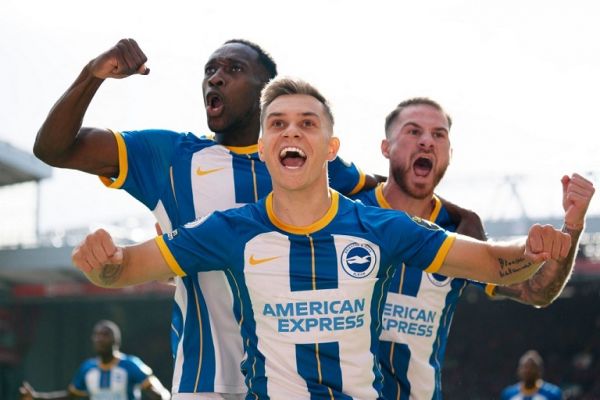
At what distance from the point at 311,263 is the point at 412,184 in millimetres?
1403

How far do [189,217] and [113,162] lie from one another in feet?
1.37

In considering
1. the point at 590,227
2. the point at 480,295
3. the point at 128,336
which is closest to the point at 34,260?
the point at 128,336

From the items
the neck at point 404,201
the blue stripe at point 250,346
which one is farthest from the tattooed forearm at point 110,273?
the neck at point 404,201

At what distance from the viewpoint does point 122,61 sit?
4.25 metres

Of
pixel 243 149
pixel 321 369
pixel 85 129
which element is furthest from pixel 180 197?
pixel 321 369

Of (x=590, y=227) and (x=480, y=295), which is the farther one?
(x=480, y=295)

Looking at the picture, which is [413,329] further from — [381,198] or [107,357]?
[107,357]

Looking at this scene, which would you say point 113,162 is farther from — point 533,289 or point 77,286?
point 77,286

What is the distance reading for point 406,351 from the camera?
5.23 metres

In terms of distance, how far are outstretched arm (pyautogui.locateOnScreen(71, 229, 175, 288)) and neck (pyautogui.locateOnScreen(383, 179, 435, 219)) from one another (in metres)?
1.63

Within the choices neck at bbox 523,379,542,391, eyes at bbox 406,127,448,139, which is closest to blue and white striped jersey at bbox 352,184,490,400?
eyes at bbox 406,127,448,139

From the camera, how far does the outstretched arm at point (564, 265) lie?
4.34 meters

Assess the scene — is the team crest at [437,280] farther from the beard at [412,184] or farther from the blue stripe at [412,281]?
the beard at [412,184]

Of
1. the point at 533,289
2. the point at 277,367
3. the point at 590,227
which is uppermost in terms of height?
the point at 590,227
